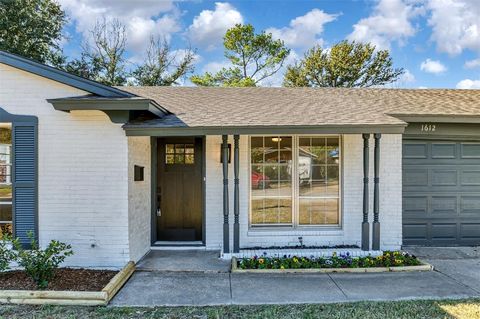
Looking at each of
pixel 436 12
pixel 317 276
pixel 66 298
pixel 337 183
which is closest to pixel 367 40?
pixel 436 12

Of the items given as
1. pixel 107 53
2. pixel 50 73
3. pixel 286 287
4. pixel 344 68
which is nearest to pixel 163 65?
pixel 107 53

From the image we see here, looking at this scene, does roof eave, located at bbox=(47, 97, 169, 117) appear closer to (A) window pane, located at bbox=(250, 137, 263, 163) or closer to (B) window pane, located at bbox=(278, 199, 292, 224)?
(A) window pane, located at bbox=(250, 137, 263, 163)

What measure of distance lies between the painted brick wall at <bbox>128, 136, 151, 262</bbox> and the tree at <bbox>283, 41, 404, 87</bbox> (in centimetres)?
2297

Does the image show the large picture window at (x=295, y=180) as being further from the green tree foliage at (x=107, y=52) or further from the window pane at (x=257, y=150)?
the green tree foliage at (x=107, y=52)

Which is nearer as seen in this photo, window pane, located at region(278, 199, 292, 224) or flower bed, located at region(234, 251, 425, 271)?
flower bed, located at region(234, 251, 425, 271)

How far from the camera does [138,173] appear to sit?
6379 millimetres

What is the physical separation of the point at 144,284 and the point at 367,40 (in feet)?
88.8

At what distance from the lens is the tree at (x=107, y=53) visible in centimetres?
2459

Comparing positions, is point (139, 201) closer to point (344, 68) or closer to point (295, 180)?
point (295, 180)

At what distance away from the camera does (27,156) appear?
5867 mm

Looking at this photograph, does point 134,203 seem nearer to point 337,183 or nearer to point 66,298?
point 66,298

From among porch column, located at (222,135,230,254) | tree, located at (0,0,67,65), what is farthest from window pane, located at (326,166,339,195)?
tree, located at (0,0,67,65)

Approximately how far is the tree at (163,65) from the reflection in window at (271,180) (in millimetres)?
19942

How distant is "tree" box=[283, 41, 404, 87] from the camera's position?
89.0 ft
